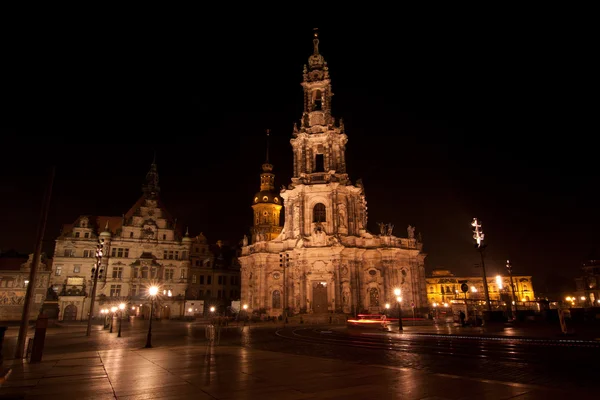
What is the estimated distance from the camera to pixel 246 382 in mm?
9344

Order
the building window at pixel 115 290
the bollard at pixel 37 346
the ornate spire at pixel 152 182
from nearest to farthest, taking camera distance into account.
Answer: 1. the bollard at pixel 37 346
2. the building window at pixel 115 290
3. the ornate spire at pixel 152 182

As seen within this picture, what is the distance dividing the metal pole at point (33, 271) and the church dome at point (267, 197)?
65.4 meters

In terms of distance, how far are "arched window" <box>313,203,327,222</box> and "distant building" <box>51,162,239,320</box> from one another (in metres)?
25.1

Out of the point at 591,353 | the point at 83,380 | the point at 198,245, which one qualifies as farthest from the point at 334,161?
the point at 83,380

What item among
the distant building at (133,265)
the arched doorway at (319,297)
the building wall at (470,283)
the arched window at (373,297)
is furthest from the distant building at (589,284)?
the distant building at (133,265)

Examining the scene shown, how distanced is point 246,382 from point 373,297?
1791 inches

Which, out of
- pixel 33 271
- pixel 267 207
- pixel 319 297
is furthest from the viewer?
pixel 267 207

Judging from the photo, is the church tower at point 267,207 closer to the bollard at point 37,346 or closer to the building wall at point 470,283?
the building wall at point 470,283

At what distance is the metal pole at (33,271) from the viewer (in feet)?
49.6

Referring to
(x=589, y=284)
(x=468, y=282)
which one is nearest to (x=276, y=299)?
(x=468, y=282)

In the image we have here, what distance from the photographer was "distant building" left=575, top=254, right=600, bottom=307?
3510 inches

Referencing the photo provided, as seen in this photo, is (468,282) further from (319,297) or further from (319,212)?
(319,297)

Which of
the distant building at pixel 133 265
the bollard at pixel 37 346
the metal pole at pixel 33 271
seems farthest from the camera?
the distant building at pixel 133 265

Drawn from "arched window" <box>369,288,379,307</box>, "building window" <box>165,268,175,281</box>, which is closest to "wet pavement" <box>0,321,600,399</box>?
"arched window" <box>369,288,379,307</box>
